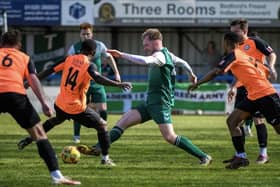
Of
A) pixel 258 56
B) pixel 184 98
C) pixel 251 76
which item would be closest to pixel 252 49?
pixel 258 56

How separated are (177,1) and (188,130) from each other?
14.7 meters

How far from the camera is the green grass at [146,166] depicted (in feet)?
33.4

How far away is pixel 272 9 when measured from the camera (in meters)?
34.0

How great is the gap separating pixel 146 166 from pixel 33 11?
78.3 feet

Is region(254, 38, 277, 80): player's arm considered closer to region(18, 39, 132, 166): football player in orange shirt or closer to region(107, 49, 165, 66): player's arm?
region(107, 49, 165, 66): player's arm

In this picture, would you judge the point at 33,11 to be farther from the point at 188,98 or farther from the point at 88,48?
the point at 88,48

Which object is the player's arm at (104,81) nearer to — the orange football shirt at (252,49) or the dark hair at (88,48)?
the dark hair at (88,48)

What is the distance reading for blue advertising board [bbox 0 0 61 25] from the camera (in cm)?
3462

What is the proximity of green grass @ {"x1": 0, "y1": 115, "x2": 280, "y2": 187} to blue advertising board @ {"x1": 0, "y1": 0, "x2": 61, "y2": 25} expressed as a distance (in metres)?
16.9

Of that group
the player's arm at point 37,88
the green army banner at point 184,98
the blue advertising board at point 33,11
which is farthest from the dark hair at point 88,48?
the blue advertising board at point 33,11

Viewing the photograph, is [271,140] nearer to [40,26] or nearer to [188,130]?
[188,130]

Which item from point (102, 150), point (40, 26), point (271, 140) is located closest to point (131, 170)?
point (102, 150)

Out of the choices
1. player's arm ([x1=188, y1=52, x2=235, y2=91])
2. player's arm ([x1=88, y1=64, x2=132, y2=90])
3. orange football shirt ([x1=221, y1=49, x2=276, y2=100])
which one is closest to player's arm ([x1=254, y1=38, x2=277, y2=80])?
orange football shirt ([x1=221, y1=49, x2=276, y2=100])

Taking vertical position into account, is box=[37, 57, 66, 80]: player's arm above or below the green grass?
above
